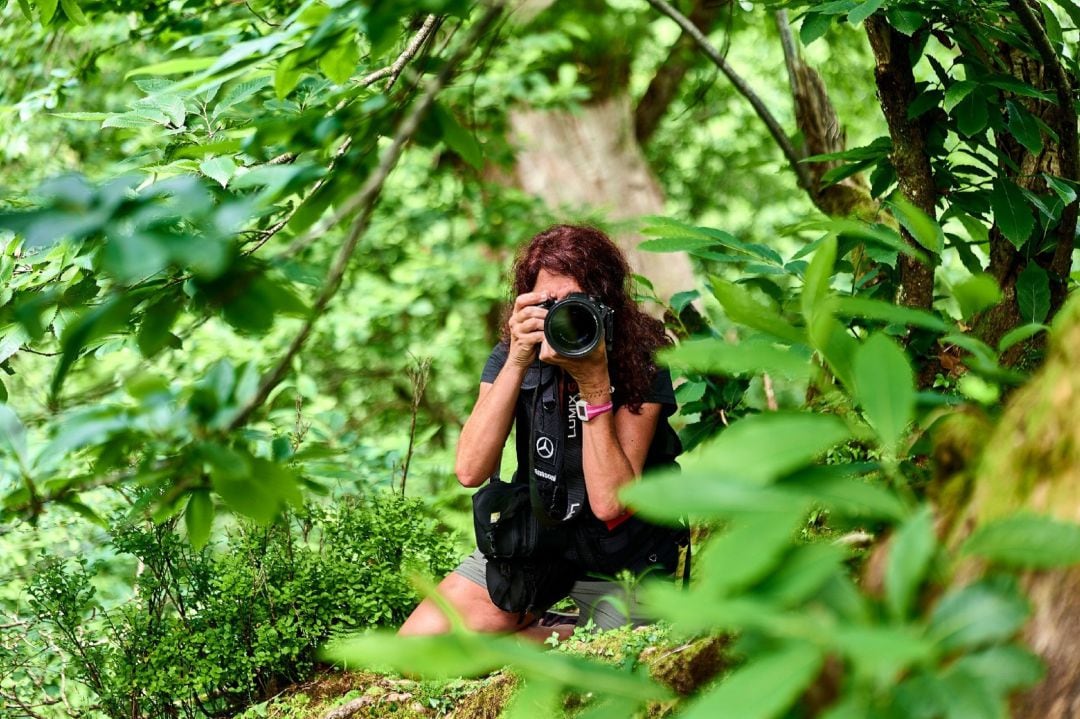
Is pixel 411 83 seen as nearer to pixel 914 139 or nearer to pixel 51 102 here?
pixel 914 139

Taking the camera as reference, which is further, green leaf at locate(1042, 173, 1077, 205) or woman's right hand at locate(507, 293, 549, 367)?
woman's right hand at locate(507, 293, 549, 367)

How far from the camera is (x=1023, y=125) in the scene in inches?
71.6

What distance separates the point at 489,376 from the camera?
8.81 feet

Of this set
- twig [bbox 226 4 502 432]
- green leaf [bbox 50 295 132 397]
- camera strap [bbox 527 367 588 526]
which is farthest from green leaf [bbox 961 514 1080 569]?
camera strap [bbox 527 367 588 526]

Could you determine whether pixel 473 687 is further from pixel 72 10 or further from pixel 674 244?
pixel 72 10

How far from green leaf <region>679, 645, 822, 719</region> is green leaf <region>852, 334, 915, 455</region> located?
224mm

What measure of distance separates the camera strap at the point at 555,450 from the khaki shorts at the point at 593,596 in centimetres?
26

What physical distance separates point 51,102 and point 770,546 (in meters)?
3.46

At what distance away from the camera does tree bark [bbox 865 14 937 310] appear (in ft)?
6.47

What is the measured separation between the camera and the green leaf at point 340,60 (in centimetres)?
118

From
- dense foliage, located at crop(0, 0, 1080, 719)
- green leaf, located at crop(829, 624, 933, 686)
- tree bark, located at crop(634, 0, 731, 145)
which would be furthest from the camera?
tree bark, located at crop(634, 0, 731, 145)

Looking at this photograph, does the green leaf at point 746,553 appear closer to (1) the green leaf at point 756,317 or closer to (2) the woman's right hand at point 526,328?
(1) the green leaf at point 756,317

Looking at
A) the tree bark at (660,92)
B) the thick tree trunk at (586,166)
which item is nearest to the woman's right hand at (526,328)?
the thick tree trunk at (586,166)

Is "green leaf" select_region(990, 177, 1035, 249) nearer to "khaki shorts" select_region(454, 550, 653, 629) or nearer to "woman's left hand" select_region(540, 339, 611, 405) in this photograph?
"woman's left hand" select_region(540, 339, 611, 405)
